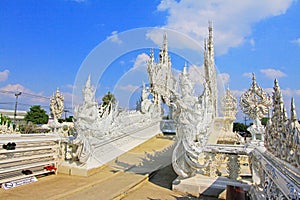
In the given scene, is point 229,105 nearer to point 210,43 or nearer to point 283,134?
point 210,43

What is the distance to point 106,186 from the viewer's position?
15.3 ft

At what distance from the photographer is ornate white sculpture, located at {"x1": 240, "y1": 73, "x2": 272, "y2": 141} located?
646cm

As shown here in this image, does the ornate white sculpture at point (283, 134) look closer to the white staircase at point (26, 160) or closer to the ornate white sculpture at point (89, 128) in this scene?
the ornate white sculpture at point (89, 128)

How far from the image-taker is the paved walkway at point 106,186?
161 inches

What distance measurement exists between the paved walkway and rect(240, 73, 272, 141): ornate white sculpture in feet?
9.23

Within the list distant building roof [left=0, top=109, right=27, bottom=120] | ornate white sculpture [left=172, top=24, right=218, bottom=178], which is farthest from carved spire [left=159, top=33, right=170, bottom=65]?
distant building roof [left=0, top=109, right=27, bottom=120]

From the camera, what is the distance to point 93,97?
6.84 m

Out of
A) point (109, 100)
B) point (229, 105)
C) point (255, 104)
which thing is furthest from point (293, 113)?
point (109, 100)

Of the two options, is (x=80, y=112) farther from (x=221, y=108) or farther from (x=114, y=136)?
(x=221, y=108)

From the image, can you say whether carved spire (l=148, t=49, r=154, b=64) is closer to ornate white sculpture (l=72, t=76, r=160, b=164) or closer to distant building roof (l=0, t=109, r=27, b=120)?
ornate white sculpture (l=72, t=76, r=160, b=164)

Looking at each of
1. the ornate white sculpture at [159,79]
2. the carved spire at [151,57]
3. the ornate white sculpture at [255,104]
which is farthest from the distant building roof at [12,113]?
the ornate white sculpture at [255,104]

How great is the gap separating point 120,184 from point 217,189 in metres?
1.94

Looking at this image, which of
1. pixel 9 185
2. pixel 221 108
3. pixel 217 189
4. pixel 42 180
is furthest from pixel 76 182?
pixel 221 108

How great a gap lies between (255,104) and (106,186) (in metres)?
4.66
